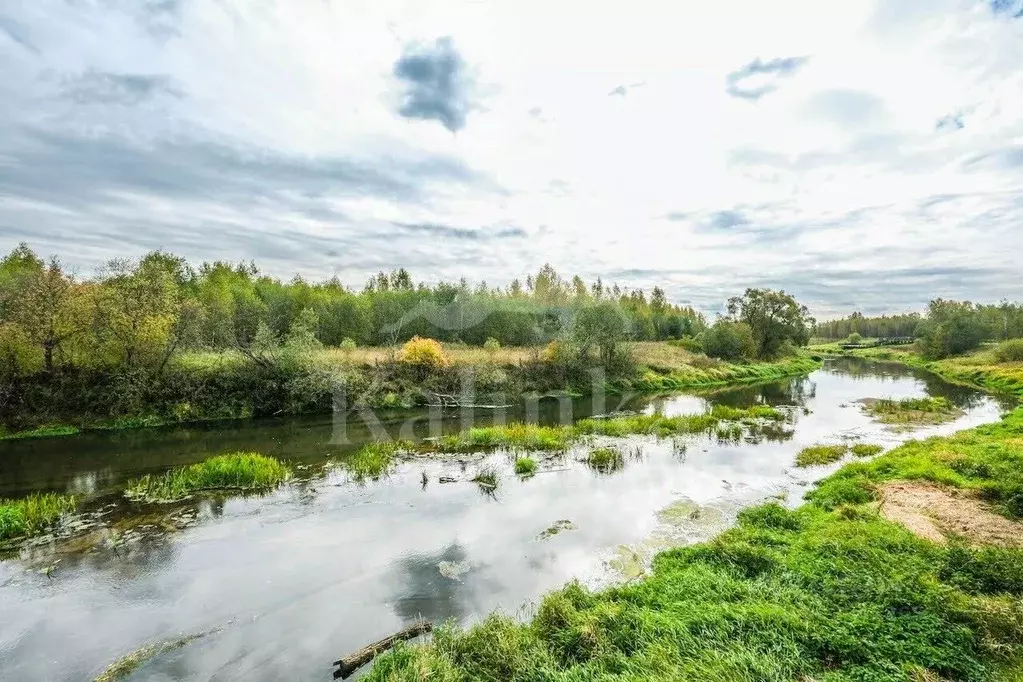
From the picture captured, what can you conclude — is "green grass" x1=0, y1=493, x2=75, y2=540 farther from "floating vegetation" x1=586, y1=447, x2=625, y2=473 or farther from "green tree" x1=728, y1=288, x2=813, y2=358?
"green tree" x1=728, y1=288, x2=813, y2=358

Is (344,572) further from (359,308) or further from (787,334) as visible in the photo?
(787,334)

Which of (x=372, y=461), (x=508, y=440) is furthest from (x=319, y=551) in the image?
(x=508, y=440)

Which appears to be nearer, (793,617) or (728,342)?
(793,617)

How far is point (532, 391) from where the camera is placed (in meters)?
37.5

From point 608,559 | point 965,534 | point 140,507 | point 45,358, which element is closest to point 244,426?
point 45,358

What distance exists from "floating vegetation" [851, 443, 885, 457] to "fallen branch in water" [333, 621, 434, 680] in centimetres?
1847

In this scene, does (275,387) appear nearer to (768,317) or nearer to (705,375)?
(705,375)

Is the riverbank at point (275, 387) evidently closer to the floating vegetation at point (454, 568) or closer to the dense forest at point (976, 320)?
the floating vegetation at point (454, 568)

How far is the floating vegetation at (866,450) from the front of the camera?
61.2ft

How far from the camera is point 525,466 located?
17.5 meters

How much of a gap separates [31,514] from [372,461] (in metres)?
9.13

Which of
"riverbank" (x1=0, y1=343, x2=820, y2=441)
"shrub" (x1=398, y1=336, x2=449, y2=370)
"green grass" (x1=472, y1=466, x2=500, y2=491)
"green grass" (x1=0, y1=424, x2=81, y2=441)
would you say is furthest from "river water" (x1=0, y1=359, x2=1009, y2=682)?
"shrub" (x1=398, y1=336, x2=449, y2=370)

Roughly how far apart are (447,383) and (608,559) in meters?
25.8

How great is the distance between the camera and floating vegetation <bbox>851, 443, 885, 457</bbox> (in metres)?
18.7
